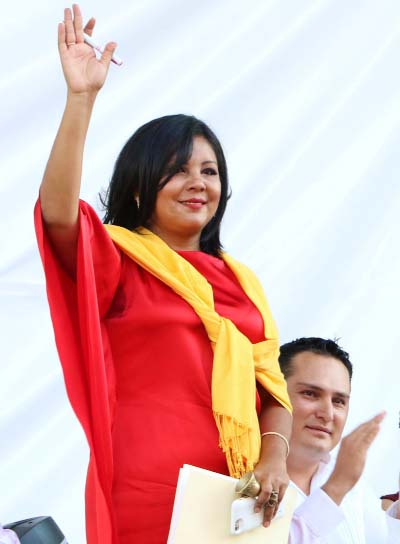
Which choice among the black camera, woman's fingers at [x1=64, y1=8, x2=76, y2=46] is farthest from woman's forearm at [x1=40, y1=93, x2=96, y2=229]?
the black camera

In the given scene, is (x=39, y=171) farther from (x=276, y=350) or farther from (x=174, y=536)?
(x=174, y=536)

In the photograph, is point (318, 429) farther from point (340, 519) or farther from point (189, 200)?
point (189, 200)

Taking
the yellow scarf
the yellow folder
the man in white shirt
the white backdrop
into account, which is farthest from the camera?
the white backdrop

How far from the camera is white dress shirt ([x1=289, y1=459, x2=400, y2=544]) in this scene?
1751 mm

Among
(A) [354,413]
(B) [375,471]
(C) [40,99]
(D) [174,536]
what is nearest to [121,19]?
(C) [40,99]

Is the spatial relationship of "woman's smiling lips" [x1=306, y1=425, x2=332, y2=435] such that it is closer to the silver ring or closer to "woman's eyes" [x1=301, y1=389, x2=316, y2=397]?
"woman's eyes" [x1=301, y1=389, x2=316, y2=397]

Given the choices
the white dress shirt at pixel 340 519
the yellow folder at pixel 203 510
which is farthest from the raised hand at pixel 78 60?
the white dress shirt at pixel 340 519

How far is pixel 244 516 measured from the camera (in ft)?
4.71

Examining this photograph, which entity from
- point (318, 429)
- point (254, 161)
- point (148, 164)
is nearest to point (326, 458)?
point (318, 429)

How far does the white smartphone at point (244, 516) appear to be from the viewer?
1.42 metres

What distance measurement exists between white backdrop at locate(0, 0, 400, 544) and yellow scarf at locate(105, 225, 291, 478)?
1.04m

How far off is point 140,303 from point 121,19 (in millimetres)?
1369

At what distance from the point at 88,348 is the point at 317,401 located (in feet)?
2.50

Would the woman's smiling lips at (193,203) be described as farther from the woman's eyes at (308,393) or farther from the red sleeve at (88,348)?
the woman's eyes at (308,393)
